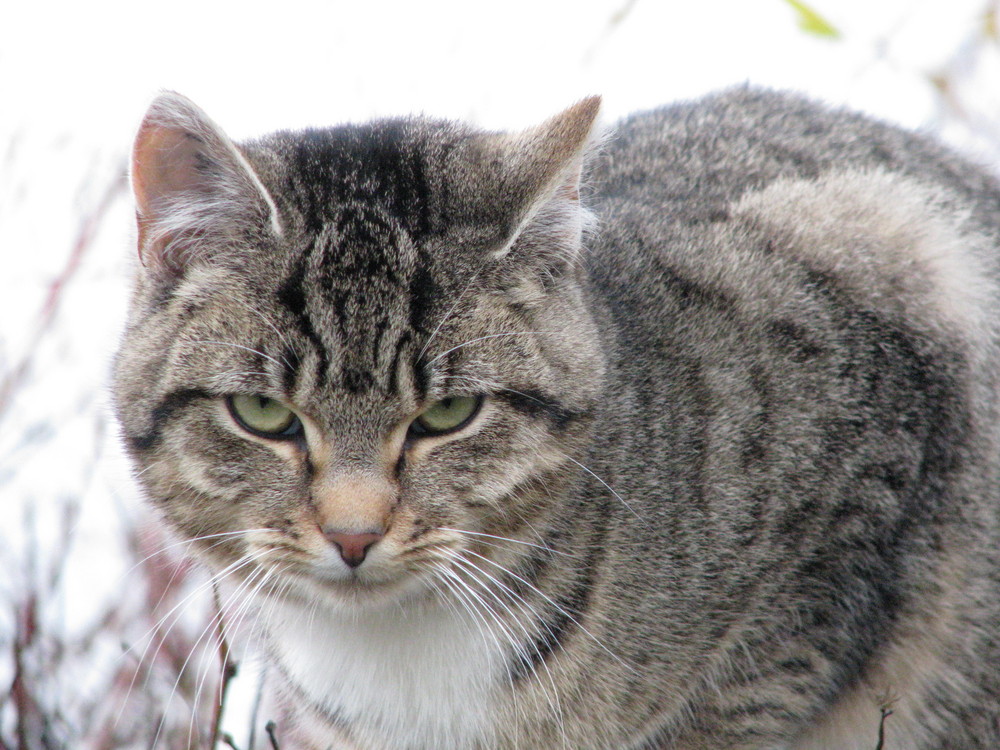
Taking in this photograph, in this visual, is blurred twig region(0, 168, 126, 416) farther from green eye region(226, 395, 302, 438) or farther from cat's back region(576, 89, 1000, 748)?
cat's back region(576, 89, 1000, 748)

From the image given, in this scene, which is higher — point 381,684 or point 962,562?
point 962,562

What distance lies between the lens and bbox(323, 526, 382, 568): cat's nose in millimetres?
2496

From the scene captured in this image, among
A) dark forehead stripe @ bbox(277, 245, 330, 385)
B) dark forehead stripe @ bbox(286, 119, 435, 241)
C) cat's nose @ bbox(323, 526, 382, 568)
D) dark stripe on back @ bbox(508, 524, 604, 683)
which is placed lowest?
dark stripe on back @ bbox(508, 524, 604, 683)

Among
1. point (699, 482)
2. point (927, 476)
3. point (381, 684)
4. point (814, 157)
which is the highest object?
point (814, 157)

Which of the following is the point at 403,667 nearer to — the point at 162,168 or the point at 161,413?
the point at 161,413

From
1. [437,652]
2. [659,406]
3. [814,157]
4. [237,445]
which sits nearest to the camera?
[237,445]

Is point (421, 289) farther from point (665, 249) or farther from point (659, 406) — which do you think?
point (665, 249)

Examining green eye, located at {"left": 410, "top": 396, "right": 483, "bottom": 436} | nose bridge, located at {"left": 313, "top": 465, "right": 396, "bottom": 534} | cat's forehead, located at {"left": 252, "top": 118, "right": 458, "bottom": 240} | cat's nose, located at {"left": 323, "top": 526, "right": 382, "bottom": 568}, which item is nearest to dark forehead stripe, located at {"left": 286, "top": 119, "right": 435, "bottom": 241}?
cat's forehead, located at {"left": 252, "top": 118, "right": 458, "bottom": 240}

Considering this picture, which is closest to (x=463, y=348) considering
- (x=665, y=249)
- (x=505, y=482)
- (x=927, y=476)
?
(x=505, y=482)

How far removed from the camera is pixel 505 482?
2734 millimetres

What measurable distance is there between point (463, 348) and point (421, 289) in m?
0.18

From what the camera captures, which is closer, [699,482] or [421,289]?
[421,289]

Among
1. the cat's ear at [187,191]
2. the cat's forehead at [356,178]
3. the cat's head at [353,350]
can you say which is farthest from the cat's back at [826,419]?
the cat's ear at [187,191]

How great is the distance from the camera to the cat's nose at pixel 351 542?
2.50 meters
